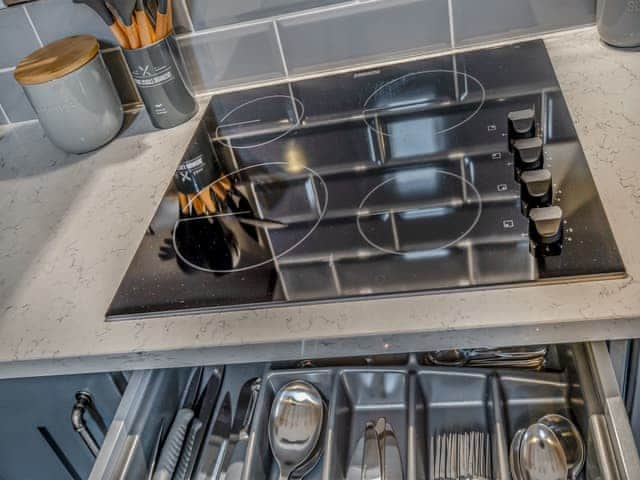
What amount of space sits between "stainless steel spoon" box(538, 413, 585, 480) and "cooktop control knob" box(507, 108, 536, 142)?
1.14 feet

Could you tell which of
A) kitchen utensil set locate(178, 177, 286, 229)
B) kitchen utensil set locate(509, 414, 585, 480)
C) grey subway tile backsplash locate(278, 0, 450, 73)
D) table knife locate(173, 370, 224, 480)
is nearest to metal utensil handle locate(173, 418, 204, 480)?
table knife locate(173, 370, 224, 480)

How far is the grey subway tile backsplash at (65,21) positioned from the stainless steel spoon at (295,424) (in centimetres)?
68

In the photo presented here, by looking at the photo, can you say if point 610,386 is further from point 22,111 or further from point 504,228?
point 22,111

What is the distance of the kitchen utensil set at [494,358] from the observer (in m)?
0.81

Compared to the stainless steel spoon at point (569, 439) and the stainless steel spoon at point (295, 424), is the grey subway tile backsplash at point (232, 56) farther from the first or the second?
the stainless steel spoon at point (569, 439)

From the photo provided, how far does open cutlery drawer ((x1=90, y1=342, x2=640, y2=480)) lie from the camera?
732 mm

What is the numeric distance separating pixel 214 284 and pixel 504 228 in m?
0.33

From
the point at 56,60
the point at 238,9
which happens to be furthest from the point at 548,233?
the point at 56,60

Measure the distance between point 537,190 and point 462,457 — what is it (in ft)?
1.02

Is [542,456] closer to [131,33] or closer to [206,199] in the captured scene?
[206,199]

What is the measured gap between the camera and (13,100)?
1.24 m

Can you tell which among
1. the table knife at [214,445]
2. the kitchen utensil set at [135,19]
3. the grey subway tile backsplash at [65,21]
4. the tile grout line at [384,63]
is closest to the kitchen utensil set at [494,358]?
the table knife at [214,445]

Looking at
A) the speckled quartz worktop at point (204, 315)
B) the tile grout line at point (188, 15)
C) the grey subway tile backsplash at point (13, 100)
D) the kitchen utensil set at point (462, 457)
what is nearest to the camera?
the speckled quartz worktop at point (204, 315)

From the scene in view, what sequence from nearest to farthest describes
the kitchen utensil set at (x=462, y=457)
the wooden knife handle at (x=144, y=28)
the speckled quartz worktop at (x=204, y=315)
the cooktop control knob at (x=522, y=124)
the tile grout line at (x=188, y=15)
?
the speckled quartz worktop at (x=204, y=315), the kitchen utensil set at (x=462, y=457), the cooktop control knob at (x=522, y=124), the wooden knife handle at (x=144, y=28), the tile grout line at (x=188, y=15)
